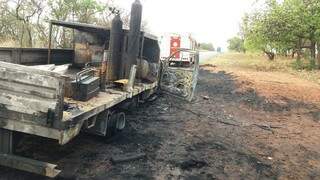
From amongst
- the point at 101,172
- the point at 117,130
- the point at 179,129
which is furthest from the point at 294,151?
the point at 101,172

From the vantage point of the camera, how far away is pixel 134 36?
29.2 feet

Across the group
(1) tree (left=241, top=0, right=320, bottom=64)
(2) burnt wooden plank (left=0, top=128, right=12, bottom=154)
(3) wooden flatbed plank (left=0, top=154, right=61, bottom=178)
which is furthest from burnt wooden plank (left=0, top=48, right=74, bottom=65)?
(1) tree (left=241, top=0, right=320, bottom=64)

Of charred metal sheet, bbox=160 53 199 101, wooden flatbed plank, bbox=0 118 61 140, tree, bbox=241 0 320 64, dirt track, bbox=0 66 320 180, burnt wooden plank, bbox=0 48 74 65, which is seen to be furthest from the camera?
tree, bbox=241 0 320 64

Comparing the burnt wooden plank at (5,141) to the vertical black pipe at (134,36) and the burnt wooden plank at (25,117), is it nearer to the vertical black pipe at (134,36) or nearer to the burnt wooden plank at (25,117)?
the burnt wooden plank at (25,117)

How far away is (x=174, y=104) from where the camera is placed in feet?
43.6

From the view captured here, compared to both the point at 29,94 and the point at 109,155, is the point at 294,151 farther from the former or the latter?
the point at 29,94

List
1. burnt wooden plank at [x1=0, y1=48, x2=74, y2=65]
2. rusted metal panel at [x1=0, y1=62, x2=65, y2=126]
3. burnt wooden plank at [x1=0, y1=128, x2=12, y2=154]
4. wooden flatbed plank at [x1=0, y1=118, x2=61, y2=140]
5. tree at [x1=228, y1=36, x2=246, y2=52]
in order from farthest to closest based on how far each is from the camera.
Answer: tree at [x1=228, y1=36, x2=246, y2=52] → burnt wooden plank at [x1=0, y1=48, x2=74, y2=65] → burnt wooden plank at [x1=0, y1=128, x2=12, y2=154] → wooden flatbed plank at [x1=0, y1=118, x2=61, y2=140] → rusted metal panel at [x1=0, y1=62, x2=65, y2=126]

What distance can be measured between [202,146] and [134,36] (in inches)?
96.4

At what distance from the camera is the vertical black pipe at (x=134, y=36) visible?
8773mm

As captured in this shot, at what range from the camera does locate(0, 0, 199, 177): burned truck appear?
525 cm

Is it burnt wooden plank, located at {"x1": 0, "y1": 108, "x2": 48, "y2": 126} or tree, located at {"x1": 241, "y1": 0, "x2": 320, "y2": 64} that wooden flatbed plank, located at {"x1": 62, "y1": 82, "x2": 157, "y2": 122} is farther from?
tree, located at {"x1": 241, "y1": 0, "x2": 320, "y2": 64}

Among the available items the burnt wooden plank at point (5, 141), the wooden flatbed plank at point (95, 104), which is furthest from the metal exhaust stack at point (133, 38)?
the burnt wooden plank at point (5, 141)

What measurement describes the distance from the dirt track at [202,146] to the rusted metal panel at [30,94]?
1.00 meters

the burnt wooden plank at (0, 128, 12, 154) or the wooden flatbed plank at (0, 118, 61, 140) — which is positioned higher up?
the wooden flatbed plank at (0, 118, 61, 140)
